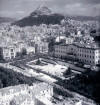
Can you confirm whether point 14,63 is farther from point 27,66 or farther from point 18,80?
point 18,80

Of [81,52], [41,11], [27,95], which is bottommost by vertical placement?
[27,95]

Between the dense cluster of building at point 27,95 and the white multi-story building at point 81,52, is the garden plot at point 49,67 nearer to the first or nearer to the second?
the white multi-story building at point 81,52

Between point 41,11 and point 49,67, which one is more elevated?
point 41,11

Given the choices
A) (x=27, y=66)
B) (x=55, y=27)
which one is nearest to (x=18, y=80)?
(x=27, y=66)

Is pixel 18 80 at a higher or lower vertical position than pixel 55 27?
lower

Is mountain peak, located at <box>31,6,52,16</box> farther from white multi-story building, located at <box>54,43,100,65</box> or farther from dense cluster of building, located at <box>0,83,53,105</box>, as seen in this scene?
dense cluster of building, located at <box>0,83,53,105</box>

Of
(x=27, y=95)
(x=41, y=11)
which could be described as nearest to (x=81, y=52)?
(x=27, y=95)

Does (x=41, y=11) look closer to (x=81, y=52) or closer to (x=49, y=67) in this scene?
(x=81, y=52)

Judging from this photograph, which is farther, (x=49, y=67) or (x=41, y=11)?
(x=41, y=11)

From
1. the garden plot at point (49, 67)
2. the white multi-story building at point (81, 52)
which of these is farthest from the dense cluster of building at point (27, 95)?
the white multi-story building at point (81, 52)

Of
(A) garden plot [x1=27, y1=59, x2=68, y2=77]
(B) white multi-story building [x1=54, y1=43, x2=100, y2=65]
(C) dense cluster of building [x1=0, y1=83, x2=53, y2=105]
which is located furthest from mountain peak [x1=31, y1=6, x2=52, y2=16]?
(C) dense cluster of building [x1=0, y1=83, x2=53, y2=105]

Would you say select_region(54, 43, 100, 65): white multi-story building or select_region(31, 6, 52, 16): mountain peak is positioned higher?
select_region(31, 6, 52, 16): mountain peak
